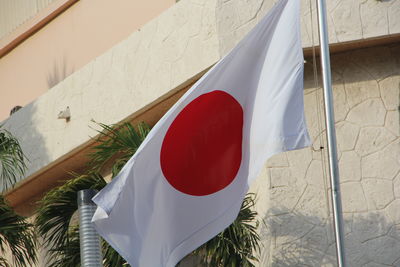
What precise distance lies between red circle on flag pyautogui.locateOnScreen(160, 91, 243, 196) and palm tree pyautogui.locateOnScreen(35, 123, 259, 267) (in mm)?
1557

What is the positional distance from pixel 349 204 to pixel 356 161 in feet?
1.40

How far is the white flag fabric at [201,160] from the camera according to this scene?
9.37 m

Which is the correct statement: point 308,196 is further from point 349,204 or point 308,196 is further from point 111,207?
point 111,207

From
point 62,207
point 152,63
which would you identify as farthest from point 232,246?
point 152,63

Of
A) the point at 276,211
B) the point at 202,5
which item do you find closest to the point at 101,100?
the point at 202,5

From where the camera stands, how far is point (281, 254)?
11.7 metres

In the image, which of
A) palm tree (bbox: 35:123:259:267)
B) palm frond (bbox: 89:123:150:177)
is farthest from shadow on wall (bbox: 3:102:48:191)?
palm frond (bbox: 89:123:150:177)

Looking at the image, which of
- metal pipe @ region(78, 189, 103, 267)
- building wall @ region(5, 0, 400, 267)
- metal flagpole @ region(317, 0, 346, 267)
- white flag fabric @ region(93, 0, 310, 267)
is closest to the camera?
metal flagpole @ region(317, 0, 346, 267)

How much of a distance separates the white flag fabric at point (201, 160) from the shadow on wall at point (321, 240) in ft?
7.68

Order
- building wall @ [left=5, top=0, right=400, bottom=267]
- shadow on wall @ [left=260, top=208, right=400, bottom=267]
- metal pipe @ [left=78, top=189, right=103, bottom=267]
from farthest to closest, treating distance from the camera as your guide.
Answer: building wall @ [left=5, top=0, right=400, bottom=267] < shadow on wall @ [left=260, top=208, right=400, bottom=267] < metal pipe @ [left=78, top=189, right=103, bottom=267]

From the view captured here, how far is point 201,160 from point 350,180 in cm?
269

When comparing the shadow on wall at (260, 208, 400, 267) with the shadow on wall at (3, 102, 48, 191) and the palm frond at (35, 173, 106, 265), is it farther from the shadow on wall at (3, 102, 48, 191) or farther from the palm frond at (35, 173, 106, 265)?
the shadow on wall at (3, 102, 48, 191)

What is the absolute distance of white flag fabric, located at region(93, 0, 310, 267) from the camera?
937cm

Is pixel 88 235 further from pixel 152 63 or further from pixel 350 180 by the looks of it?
pixel 152 63
